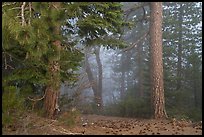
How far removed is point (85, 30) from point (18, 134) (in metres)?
5.00

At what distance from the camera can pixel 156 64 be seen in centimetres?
1320

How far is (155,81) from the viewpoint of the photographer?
13117 mm

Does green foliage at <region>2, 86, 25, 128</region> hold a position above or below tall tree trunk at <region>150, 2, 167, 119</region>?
below

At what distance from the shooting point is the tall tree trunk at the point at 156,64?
42.3ft

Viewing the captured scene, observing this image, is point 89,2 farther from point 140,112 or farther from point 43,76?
point 140,112

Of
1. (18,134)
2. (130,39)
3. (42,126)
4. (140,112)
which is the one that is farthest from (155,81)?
(130,39)

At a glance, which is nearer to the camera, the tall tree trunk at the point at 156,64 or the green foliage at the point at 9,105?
the green foliage at the point at 9,105

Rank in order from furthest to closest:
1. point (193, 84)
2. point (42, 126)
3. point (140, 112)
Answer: point (193, 84)
point (140, 112)
point (42, 126)

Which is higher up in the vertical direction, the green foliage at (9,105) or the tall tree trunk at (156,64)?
the tall tree trunk at (156,64)

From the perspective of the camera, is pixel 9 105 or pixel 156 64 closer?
pixel 9 105

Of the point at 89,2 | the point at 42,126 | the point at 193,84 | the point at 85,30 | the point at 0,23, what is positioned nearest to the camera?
the point at 0,23

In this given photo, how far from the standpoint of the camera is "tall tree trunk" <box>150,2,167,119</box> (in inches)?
508

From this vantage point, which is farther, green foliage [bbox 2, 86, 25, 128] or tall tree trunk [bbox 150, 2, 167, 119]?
tall tree trunk [bbox 150, 2, 167, 119]

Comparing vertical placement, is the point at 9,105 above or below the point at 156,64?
below
